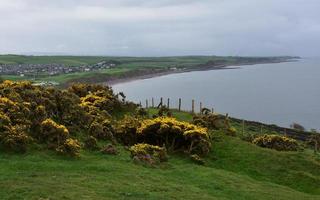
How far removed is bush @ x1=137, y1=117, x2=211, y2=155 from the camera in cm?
2895

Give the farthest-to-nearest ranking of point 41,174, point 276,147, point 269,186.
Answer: point 276,147, point 269,186, point 41,174

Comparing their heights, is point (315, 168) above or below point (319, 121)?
above

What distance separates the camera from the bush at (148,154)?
2502 centimetres

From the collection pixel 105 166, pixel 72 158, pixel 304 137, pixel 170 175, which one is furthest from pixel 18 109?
pixel 304 137

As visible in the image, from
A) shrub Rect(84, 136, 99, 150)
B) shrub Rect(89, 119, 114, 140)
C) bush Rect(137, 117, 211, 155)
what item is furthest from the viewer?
bush Rect(137, 117, 211, 155)

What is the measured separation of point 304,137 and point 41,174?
36165 mm

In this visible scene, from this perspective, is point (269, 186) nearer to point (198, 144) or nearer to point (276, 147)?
point (198, 144)

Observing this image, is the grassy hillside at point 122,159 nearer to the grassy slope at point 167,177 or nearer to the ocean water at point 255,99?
the grassy slope at point 167,177

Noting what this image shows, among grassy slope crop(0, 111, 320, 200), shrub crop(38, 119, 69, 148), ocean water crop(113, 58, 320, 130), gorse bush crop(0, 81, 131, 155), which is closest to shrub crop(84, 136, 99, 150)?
grassy slope crop(0, 111, 320, 200)

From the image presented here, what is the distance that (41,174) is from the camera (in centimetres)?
1986

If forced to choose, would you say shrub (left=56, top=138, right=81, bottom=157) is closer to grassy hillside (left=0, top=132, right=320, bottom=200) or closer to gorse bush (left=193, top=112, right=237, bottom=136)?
grassy hillside (left=0, top=132, right=320, bottom=200)

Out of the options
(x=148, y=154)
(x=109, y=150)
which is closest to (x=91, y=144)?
(x=109, y=150)

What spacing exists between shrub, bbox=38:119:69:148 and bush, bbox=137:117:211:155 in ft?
20.8

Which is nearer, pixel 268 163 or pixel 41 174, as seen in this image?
pixel 41 174
